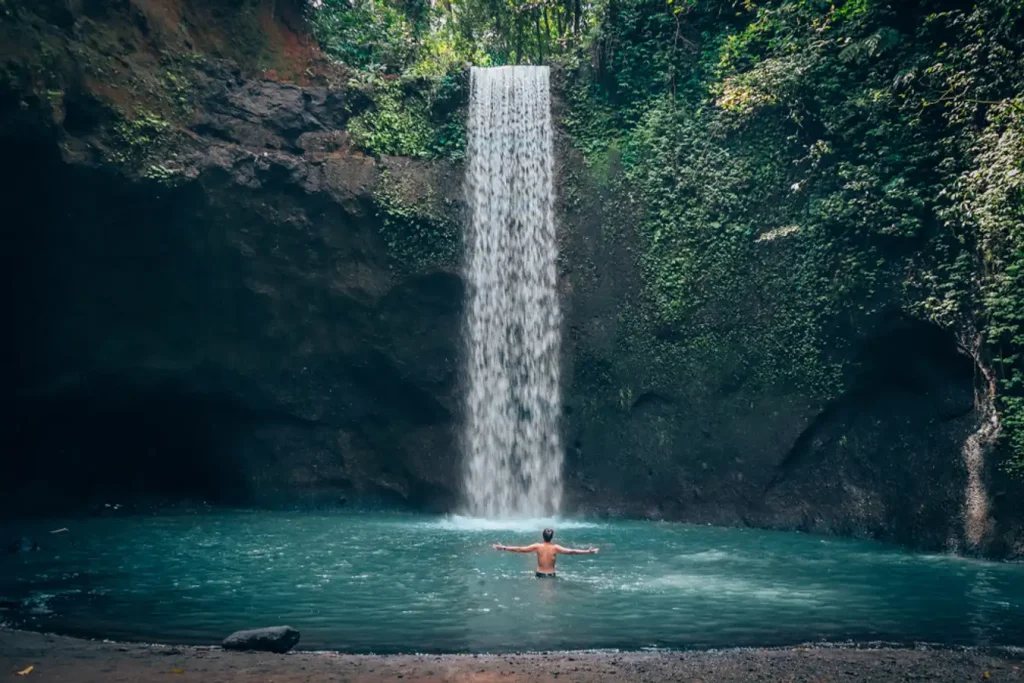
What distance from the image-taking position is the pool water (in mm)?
7789

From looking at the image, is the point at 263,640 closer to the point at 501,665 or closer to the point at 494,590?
the point at 501,665

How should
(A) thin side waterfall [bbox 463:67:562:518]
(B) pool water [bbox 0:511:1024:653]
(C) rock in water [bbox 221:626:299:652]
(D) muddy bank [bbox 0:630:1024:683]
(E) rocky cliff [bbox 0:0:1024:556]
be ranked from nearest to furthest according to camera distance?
1. (D) muddy bank [bbox 0:630:1024:683]
2. (C) rock in water [bbox 221:626:299:652]
3. (B) pool water [bbox 0:511:1024:653]
4. (E) rocky cliff [bbox 0:0:1024:556]
5. (A) thin side waterfall [bbox 463:67:562:518]

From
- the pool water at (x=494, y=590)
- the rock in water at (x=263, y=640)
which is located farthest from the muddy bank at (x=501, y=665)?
the pool water at (x=494, y=590)

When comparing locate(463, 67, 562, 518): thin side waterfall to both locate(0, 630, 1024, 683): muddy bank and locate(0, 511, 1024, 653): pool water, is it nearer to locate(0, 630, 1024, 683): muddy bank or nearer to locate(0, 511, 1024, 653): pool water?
locate(0, 511, 1024, 653): pool water

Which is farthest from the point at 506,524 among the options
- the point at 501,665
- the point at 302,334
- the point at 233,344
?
the point at 501,665

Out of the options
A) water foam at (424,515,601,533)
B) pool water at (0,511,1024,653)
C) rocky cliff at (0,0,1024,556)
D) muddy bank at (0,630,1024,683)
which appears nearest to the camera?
muddy bank at (0,630,1024,683)

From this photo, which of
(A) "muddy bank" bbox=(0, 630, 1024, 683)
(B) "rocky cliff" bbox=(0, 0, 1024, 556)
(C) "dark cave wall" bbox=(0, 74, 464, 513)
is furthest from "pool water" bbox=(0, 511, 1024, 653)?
(C) "dark cave wall" bbox=(0, 74, 464, 513)

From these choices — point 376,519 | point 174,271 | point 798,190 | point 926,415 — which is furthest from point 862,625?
point 174,271

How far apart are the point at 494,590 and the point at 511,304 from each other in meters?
8.62

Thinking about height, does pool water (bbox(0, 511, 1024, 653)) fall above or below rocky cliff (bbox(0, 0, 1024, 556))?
below

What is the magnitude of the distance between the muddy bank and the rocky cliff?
6876mm

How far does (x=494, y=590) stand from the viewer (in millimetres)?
9555

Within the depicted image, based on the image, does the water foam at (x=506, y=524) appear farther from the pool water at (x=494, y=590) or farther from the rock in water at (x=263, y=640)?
the rock in water at (x=263, y=640)

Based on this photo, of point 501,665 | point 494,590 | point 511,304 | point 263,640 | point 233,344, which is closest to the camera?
point 501,665
